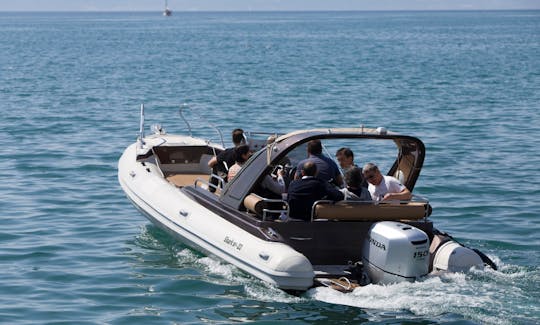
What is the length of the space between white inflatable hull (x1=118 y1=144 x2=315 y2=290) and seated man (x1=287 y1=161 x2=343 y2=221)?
52 cm

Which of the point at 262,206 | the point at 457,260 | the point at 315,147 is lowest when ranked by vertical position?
the point at 457,260

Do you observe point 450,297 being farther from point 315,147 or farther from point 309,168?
point 315,147

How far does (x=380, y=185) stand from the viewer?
37.3 ft

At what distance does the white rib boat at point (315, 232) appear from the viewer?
10016 millimetres

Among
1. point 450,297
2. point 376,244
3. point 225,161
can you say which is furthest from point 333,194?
point 225,161

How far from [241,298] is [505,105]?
21382 millimetres

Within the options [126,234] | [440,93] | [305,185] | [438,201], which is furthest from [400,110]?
[305,185]

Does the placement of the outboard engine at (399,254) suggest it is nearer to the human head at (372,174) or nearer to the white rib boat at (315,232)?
the white rib boat at (315,232)

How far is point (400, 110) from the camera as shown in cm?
2992

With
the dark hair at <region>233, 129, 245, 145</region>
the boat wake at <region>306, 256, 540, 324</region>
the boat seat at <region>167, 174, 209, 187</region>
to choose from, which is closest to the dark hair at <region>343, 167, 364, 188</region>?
the boat wake at <region>306, 256, 540, 324</region>

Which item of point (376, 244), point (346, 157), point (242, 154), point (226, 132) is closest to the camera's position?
point (376, 244)

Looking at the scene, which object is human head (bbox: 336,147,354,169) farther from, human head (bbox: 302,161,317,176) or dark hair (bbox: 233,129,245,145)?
dark hair (bbox: 233,129,245,145)

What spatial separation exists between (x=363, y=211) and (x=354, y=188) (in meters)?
0.38

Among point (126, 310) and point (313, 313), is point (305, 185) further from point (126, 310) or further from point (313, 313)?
point (126, 310)
